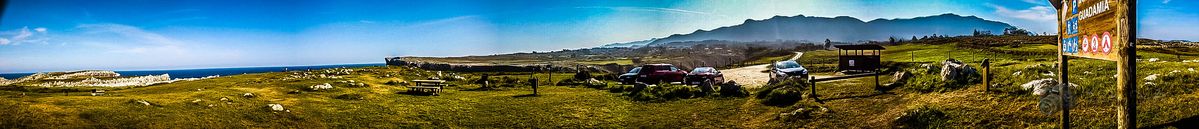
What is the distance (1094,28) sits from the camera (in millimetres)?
8500

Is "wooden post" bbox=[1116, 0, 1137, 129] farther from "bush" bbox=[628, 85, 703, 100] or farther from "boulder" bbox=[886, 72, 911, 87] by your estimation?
"bush" bbox=[628, 85, 703, 100]

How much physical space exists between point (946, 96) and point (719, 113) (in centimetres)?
595

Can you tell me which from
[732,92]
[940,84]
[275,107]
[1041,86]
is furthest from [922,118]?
[275,107]

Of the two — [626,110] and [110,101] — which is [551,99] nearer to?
[626,110]

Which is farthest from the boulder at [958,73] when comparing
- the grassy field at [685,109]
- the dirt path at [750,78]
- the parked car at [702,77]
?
the parked car at [702,77]

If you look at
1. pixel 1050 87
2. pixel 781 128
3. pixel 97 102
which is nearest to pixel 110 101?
pixel 97 102

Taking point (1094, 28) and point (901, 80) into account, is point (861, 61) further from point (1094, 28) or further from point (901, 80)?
point (1094, 28)

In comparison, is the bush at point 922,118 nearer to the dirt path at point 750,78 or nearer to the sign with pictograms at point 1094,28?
the sign with pictograms at point 1094,28

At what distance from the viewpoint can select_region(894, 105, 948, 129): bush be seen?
45.9ft

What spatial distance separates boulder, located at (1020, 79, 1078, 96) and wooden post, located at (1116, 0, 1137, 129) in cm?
578

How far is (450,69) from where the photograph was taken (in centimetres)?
8512

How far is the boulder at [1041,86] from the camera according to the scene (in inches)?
536

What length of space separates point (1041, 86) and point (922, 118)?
2.55 meters

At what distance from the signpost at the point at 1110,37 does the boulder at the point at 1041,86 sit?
4.02 metres
